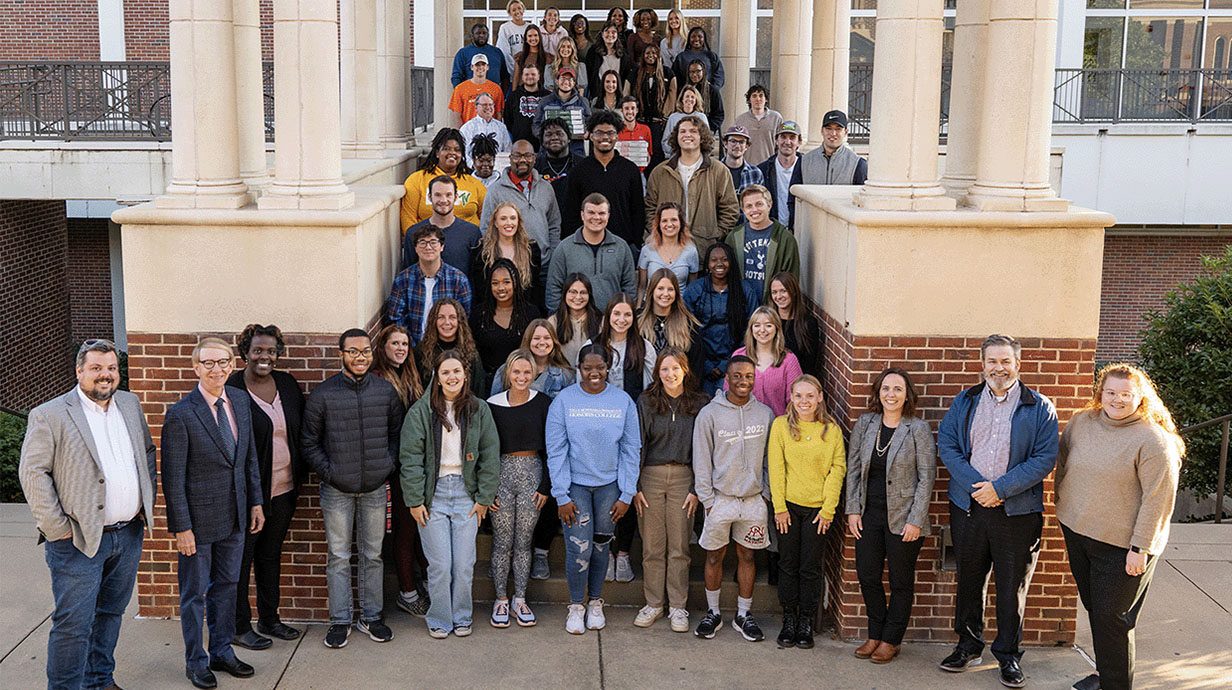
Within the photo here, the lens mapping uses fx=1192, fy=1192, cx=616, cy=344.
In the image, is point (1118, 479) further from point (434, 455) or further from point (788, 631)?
point (434, 455)

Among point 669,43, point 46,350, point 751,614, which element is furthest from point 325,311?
point 46,350

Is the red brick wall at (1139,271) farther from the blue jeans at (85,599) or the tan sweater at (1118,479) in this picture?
the blue jeans at (85,599)

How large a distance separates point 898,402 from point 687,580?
176 cm

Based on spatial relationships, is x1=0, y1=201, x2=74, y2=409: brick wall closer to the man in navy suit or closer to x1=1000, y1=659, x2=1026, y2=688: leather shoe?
the man in navy suit

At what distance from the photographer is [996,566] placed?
6648mm

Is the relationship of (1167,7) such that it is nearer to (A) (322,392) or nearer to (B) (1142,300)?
(B) (1142,300)

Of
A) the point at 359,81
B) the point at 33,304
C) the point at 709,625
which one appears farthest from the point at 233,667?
the point at 33,304

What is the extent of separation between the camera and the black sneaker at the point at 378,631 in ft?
23.4

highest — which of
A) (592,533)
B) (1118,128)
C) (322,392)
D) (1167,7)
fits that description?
(1167,7)

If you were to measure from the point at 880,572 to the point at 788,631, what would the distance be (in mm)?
685

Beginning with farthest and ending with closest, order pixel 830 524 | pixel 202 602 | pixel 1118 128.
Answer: pixel 1118 128, pixel 830 524, pixel 202 602

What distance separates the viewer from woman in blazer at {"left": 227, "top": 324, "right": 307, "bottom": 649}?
677cm

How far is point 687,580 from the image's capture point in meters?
7.36

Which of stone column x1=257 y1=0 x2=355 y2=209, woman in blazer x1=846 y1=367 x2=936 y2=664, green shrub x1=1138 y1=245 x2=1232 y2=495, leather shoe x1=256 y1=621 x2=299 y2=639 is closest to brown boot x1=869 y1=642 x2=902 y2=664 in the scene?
woman in blazer x1=846 y1=367 x2=936 y2=664
